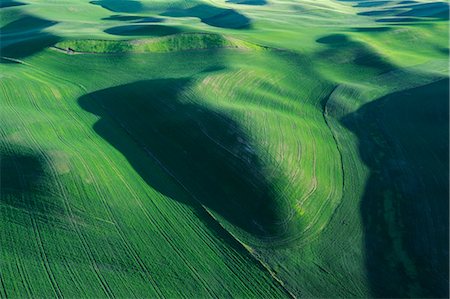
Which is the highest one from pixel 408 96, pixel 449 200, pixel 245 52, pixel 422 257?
pixel 245 52

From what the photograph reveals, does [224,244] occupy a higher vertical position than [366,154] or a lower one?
lower

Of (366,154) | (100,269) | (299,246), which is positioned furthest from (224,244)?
(366,154)

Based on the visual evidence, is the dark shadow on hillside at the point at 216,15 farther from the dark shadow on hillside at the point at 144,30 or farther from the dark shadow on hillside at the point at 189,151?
the dark shadow on hillside at the point at 189,151

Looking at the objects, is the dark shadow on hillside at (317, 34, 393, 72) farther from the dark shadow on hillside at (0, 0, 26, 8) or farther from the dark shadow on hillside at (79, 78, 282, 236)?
the dark shadow on hillside at (0, 0, 26, 8)

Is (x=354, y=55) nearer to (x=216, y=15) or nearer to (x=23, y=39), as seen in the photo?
(x=216, y=15)

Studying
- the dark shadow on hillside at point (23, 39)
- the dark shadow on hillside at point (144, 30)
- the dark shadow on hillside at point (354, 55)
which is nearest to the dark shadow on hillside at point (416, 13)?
the dark shadow on hillside at point (354, 55)

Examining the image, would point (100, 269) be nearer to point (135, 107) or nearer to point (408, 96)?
point (135, 107)
